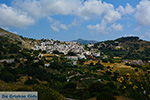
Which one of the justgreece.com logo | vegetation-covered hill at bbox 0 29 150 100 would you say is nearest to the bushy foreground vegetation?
vegetation-covered hill at bbox 0 29 150 100

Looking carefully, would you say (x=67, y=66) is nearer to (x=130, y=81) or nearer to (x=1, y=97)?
(x=130, y=81)

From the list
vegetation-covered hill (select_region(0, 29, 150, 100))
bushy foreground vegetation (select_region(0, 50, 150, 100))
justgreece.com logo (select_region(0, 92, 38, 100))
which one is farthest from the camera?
vegetation-covered hill (select_region(0, 29, 150, 100))

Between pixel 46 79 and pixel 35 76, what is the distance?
5677mm

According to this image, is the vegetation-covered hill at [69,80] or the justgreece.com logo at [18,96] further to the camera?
the vegetation-covered hill at [69,80]

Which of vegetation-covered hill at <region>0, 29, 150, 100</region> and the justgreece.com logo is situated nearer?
the justgreece.com logo

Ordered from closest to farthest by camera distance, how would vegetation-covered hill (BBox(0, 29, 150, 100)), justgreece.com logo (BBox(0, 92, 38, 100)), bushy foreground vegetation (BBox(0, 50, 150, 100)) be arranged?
justgreece.com logo (BBox(0, 92, 38, 100)) < bushy foreground vegetation (BBox(0, 50, 150, 100)) < vegetation-covered hill (BBox(0, 29, 150, 100))

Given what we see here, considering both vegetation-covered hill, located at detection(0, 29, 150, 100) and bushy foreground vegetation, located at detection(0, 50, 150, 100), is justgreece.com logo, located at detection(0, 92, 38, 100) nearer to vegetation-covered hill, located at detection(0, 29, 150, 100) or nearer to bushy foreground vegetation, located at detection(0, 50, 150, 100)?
bushy foreground vegetation, located at detection(0, 50, 150, 100)

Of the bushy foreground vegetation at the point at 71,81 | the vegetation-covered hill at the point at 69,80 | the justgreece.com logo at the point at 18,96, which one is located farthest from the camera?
the vegetation-covered hill at the point at 69,80

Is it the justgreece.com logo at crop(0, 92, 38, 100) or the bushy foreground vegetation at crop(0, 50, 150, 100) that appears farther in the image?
the bushy foreground vegetation at crop(0, 50, 150, 100)

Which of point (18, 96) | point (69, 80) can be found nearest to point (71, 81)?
point (69, 80)

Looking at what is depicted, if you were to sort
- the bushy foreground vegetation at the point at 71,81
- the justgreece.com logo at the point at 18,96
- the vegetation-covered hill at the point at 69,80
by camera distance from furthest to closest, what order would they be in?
1. the vegetation-covered hill at the point at 69,80
2. the bushy foreground vegetation at the point at 71,81
3. the justgreece.com logo at the point at 18,96

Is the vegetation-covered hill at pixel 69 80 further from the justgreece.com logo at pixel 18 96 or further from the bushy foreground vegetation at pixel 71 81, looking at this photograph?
the justgreece.com logo at pixel 18 96

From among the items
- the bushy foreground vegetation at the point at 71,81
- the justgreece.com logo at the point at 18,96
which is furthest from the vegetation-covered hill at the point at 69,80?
the justgreece.com logo at the point at 18,96

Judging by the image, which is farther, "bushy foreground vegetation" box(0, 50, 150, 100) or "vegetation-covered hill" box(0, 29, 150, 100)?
"vegetation-covered hill" box(0, 29, 150, 100)
